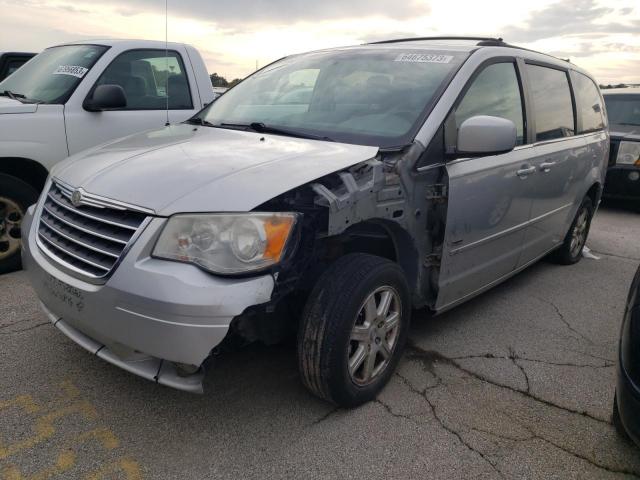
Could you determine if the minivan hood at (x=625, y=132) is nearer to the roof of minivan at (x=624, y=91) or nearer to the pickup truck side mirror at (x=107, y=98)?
the roof of minivan at (x=624, y=91)

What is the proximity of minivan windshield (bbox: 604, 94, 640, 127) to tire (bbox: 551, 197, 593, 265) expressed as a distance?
437cm

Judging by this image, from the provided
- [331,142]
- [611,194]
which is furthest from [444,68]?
[611,194]

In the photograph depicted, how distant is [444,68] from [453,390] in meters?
1.79

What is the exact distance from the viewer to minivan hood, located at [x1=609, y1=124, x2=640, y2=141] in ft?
25.4

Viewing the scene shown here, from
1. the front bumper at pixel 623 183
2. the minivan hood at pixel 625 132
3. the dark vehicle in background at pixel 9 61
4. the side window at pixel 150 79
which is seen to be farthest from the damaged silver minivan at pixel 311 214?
the minivan hood at pixel 625 132

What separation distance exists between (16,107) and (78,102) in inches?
18.2

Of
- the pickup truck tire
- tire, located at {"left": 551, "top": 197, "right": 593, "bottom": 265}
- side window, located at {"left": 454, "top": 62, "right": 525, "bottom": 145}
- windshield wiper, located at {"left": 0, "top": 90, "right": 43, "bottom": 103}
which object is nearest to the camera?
side window, located at {"left": 454, "top": 62, "right": 525, "bottom": 145}

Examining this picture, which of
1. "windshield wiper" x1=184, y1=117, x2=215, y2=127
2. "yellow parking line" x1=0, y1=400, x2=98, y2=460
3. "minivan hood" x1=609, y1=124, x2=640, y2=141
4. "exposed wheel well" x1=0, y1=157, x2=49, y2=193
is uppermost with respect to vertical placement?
"windshield wiper" x1=184, y1=117, x2=215, y2=127

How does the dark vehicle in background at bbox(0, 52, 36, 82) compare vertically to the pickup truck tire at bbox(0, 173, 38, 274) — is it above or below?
above

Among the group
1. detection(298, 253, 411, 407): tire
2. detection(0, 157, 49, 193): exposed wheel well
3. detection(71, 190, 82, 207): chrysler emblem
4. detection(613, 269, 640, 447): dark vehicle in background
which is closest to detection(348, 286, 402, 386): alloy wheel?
detection(298, 253, 411, 407): tire

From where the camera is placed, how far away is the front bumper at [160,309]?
6.56ft

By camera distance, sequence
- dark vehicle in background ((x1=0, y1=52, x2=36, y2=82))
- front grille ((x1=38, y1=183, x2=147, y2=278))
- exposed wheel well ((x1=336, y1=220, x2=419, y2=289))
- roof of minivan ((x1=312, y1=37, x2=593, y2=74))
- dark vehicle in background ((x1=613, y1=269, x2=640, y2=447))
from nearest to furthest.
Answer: dark vehicle in background ((x1=613, y1=269, x2=640, y2=447)) < front grille ((x1=38, y1=183, x2=147, y2=278)) < exposed wheel well ((x1=336, y1=220, x2=419, y2=289)) < roof of minivan ((x1=312, y1=37, x2=593, y2=74)) < dark vehicle in background ((x1=0, y1=52, x2=36, y2=82))

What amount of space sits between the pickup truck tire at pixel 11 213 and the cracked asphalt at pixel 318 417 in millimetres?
824

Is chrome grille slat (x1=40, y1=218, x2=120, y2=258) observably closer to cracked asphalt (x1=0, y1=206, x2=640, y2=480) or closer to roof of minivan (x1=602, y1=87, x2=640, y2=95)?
cracked asphalt (x1=0, y1=206, x2=640, y2=480)
